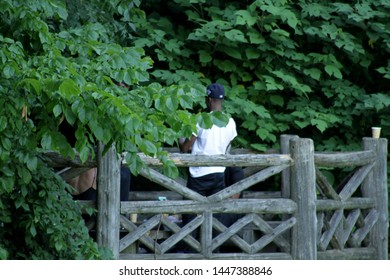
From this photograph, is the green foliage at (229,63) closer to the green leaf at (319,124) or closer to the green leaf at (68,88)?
the green leaf at (319,124)

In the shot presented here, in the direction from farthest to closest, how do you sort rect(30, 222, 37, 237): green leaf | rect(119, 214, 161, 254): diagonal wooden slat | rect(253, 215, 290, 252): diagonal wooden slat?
rect(253, 215, 290, 252): diagonal wooden slat
rect(119, 214, 161, 254): diagonal wooden slat
rect(30, 222, 37, 237): green leaf

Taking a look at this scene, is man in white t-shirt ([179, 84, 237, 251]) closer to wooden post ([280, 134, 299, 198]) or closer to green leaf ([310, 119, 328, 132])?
wooden post ([280, 134, 299, 198])

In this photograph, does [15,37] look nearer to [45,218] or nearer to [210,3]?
[45,218]

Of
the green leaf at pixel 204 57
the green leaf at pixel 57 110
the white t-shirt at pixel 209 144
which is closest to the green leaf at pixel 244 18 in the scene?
the green leaf at pixel 204 57

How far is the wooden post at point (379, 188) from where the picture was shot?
10250 millimetres

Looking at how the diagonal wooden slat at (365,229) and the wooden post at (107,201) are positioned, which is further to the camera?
the diagonal wooden slat at (365,229)

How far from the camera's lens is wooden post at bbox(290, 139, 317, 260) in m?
9.26

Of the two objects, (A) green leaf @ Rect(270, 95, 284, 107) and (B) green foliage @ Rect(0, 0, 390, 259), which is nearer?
(B) green foliage @ Rect(0, 0, 390, 259)

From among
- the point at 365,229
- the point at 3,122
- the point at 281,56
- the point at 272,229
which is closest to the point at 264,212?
the point at 272,229

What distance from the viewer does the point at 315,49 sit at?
1223 cm

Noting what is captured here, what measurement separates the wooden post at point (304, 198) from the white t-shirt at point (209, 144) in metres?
0.64

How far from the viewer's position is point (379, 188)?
10297 mm

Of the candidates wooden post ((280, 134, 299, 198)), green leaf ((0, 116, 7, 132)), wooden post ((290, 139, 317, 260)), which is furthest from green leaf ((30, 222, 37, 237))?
wooden post ((280, 134, 299, 198))

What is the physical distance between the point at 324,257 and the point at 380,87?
3476mm
